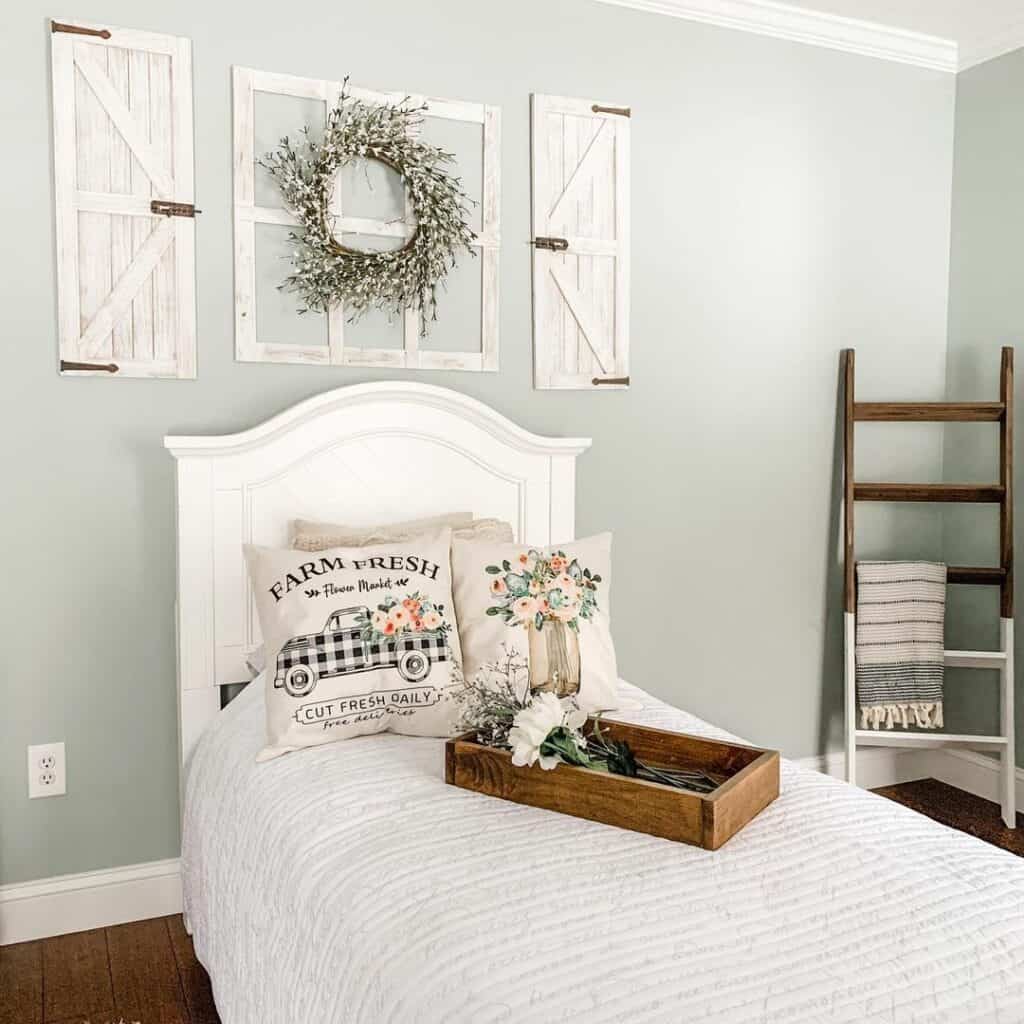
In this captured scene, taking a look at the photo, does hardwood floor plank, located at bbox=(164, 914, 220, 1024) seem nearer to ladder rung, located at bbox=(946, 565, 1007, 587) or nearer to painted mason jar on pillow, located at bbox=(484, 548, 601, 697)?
painted mason jar on pillow, located at bbox=(484, 548, 601, 697)

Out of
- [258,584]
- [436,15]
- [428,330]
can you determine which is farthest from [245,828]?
[436,15]

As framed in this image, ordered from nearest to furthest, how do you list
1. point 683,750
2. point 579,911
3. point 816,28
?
point 579,911
point 683,750
point 816,28

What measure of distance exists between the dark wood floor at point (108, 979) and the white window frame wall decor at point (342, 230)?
150 centimetres

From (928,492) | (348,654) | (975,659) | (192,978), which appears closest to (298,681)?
(348,654)

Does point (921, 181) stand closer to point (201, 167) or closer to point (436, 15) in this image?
point (436, 15)

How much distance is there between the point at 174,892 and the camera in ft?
8.74

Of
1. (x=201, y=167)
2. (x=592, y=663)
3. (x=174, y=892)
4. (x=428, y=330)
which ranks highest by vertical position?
(x=201, y=167)

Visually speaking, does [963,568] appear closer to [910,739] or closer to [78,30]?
[910,739]

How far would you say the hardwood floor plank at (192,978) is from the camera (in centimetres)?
221

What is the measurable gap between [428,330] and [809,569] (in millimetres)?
1590

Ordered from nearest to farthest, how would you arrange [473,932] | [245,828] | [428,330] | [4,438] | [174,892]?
[473,932] < [245,828] < [4,438] < [174,892] < [428,330]

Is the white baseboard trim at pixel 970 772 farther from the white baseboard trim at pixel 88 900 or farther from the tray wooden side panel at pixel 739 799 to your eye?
the white baseboard trim at pixel 88 900

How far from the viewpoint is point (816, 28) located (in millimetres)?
3312

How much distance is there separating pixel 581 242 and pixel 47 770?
2066mm
